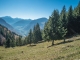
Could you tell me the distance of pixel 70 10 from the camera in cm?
8225

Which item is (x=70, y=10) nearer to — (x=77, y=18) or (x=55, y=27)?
(x=77, y=18)

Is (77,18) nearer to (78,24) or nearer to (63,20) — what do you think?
(78,24)

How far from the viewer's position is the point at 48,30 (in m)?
55.4

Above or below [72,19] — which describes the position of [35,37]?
below

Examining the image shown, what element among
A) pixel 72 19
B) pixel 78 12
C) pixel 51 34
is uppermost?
pixel 78 12

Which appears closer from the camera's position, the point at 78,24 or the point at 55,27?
the point at 55,27

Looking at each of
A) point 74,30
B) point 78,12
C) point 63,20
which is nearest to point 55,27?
point 63,20

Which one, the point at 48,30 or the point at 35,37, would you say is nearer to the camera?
the point at 48,30

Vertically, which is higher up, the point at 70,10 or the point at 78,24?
the point at 70,10

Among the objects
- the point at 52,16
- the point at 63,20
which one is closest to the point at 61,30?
the point at 52,16

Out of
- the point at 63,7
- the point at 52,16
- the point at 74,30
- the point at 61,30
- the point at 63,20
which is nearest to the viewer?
the point at 52,16

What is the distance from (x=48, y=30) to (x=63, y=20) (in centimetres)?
1893

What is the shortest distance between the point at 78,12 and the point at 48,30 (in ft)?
128

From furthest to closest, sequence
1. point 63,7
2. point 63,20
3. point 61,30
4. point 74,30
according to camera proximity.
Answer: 1. point 63,7
2. point 74,30
3. point 63,20
4. point 61,30
